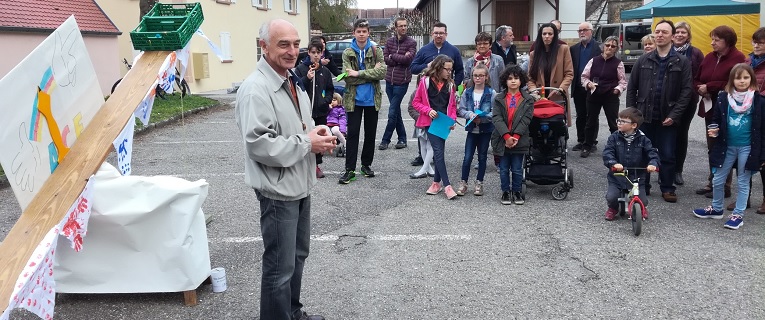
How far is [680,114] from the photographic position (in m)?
6.37

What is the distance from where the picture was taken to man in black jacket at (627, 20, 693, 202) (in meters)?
A: 6.35

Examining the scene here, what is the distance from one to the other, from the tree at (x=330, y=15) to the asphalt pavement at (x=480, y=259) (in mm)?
47583

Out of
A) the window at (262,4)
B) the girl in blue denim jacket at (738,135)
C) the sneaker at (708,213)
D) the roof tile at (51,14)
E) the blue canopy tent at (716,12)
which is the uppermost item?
the window at (262,4)

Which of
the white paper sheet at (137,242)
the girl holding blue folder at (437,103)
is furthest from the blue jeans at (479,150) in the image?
the white paper sheet at (137,242)

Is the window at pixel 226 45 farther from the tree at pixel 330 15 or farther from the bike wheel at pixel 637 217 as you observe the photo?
the tree at pixel 330 15

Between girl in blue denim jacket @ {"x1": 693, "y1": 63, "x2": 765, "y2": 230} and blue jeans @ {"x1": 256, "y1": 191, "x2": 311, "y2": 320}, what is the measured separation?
4218 millimetres

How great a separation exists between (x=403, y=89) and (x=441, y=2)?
28891mm

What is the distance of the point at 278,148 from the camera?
9.95 feet

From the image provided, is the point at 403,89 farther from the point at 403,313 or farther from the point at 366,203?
the point at 403,313

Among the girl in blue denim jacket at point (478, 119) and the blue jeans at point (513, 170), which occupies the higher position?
the girl in blue denim jacket at point (478, 119)

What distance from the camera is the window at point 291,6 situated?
29178 mm

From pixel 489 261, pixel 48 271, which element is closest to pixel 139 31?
pixel 48 271

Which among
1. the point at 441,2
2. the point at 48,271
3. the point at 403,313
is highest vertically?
the point at 441,2

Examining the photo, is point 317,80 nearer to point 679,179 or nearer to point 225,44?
point 679,179
